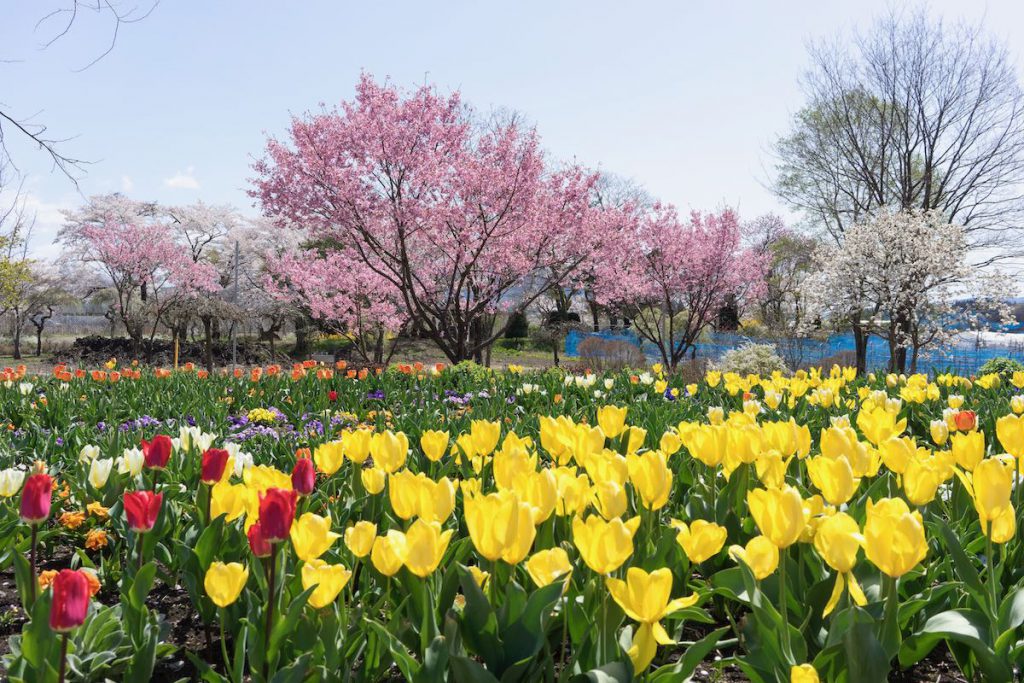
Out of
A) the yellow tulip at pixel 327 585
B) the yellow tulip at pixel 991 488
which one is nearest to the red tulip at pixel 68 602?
the yellow tulip at pixel 327 585

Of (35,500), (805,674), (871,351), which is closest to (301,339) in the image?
(871,351)

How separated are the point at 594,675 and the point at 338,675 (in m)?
0.40

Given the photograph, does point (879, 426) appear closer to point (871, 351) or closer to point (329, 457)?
point (329, 457)

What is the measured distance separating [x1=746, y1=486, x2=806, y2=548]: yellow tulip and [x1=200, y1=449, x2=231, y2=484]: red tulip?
44.9 inches

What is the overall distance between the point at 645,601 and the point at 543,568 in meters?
0.22

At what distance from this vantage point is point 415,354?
27.4 meters

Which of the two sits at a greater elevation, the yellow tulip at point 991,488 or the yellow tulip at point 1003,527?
the yellow tulip at point 991,488

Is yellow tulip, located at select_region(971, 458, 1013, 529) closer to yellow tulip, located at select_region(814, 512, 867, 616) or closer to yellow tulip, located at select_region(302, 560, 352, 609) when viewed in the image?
yellow tulip, located at select_region(814, 512, 867, 616)

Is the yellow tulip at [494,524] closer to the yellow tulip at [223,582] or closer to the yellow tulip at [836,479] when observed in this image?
the yellow tulip at [223,582]

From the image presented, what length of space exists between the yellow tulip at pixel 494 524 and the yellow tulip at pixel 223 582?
38cm

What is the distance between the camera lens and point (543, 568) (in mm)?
1174

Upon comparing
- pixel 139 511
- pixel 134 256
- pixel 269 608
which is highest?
pixel 134 256

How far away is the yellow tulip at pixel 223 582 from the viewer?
45.3 inches

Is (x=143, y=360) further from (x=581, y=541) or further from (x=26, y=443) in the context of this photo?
(x=581, y=541)
